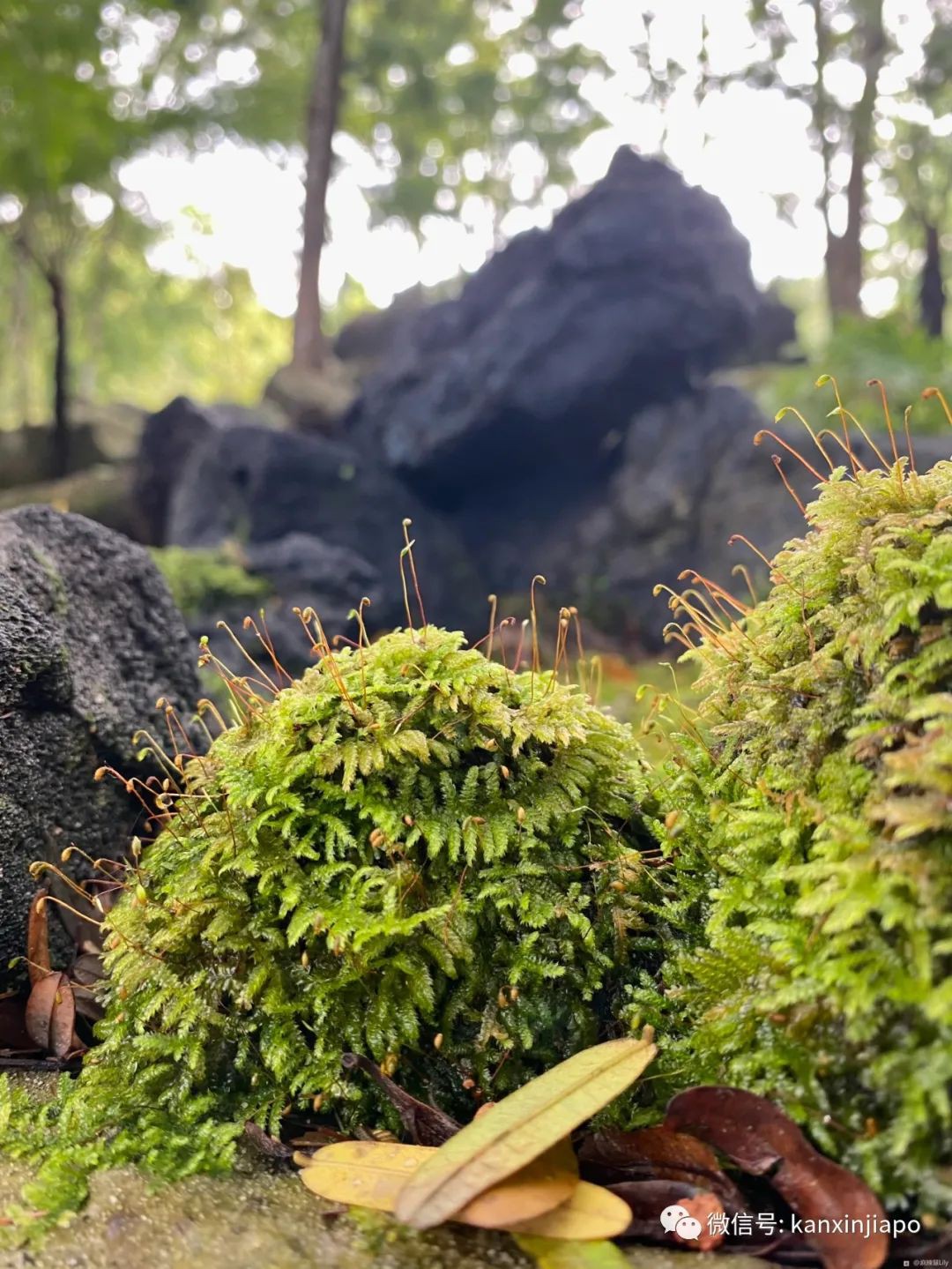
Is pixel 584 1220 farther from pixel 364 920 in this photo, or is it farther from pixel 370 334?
pixel 370 334

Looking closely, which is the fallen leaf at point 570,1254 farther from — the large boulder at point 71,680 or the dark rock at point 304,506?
the dark rock at point 304,506

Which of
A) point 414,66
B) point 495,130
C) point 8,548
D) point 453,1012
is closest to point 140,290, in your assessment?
point 495,130

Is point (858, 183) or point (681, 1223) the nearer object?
point (681, 1223)

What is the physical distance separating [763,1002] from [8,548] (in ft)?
7.51

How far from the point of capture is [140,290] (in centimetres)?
2500

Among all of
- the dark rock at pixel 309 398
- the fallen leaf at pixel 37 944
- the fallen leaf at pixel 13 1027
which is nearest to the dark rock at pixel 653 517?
the dark rock at pixel 309 398

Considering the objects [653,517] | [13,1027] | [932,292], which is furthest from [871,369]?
[13,1027]

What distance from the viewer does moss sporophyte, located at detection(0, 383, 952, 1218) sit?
1.23 m

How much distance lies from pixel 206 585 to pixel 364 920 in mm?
4938

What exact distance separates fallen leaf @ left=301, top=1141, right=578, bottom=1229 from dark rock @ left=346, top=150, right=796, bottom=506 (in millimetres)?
8782

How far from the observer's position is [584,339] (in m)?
9.47

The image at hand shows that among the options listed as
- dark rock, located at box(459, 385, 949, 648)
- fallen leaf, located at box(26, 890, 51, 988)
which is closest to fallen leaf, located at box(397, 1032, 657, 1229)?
fallen leaf, located at box(26, 890, 51, 988)

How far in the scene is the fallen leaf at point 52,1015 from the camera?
1837 mm

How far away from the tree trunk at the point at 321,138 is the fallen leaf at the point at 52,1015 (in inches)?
421
